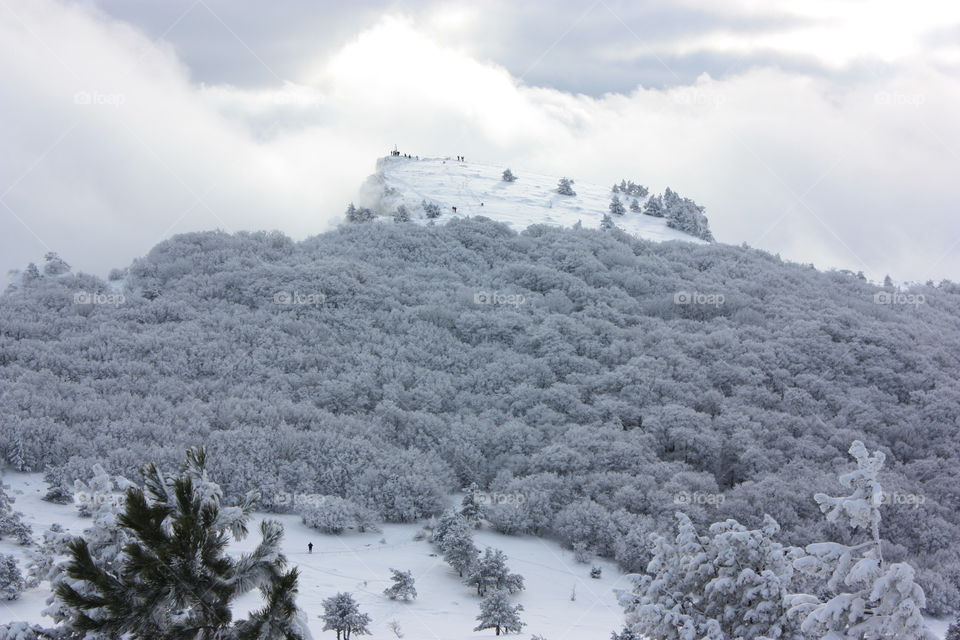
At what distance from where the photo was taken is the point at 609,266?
139 ft

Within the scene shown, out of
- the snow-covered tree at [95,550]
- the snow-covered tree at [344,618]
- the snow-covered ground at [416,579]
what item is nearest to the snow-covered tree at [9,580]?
the snow-covered ground at [416,579]

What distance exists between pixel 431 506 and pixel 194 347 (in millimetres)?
13686

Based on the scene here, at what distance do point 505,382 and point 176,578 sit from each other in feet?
76.0

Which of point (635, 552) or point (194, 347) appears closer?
point (635, 552)

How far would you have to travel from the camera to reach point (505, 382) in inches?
1228

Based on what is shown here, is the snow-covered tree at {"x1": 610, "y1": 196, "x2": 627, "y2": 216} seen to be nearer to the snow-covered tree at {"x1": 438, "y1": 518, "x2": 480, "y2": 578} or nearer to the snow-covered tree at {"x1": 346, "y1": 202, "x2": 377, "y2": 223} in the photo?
the snow-covered tree at {"x1": 346, "y1": 202, "x2": 377, "y2": 223}

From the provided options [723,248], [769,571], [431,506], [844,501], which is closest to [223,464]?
[431,506]

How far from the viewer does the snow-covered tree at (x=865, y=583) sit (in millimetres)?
7816

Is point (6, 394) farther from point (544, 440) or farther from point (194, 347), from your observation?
point (544, 440)

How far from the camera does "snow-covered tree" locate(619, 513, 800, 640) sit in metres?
10.5

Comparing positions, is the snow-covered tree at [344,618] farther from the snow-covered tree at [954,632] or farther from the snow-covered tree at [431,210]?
the snow-covered tree at [431,210]

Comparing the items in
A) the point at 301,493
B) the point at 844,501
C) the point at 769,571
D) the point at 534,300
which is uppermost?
the point at 534,300

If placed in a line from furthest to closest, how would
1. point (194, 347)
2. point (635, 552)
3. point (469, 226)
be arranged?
1. point (469, 226)
2. point (194, 347)
3. point (635, 552)

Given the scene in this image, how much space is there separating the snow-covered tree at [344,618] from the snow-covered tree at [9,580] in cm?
602
